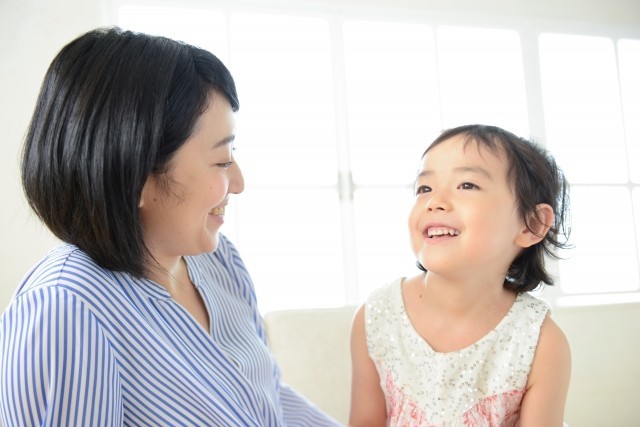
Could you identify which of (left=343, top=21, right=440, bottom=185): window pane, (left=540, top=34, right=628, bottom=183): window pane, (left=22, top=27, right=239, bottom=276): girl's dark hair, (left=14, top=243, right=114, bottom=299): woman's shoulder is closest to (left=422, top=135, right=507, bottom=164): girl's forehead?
(left=22, top=27, right=239, bottom=276): girl's dark hair

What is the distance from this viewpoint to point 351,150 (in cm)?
342

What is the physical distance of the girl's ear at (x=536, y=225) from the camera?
1496 mm

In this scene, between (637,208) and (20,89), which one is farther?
(637,208)

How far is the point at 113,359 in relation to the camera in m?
0.77

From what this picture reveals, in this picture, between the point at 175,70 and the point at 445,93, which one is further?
the point at 445,93

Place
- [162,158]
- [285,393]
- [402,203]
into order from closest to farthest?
[162,158] → [285,393] → [402,203]

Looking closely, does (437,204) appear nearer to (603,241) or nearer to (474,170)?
(474,170)

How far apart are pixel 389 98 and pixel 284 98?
620 millimetres

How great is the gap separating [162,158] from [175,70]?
131mm

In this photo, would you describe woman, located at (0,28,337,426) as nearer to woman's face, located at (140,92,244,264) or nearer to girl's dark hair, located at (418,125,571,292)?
woman's face, located at (140,92,244,264)

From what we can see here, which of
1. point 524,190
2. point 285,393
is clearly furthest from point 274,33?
point 285,393

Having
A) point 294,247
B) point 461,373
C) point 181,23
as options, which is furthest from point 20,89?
point 461,373

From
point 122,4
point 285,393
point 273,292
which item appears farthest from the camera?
point 273,292

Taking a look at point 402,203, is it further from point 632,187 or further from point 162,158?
point 162,158
